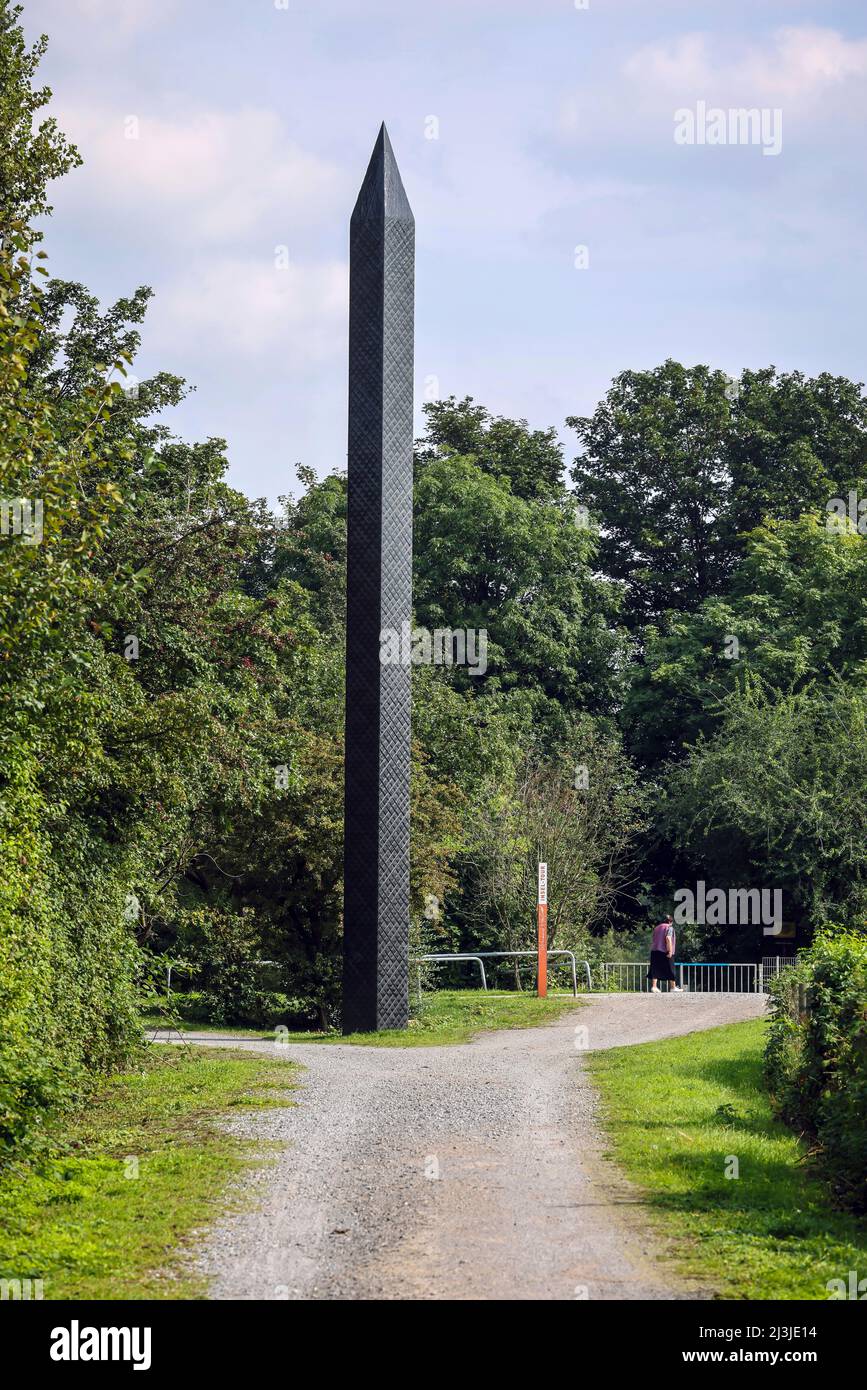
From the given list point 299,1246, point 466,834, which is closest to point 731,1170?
point 299,1246

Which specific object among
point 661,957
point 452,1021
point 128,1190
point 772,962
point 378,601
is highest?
point 378,601

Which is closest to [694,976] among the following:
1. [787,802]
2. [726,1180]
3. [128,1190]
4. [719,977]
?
[719,977]

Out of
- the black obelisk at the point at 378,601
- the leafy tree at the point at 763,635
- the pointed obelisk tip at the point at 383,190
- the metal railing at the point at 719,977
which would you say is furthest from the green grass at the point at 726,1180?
the leafy tree at the point at 763,635

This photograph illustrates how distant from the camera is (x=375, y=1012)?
20.0 m

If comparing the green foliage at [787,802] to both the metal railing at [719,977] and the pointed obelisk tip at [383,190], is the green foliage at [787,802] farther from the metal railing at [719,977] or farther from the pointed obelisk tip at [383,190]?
the pointed obelisk tip at [383,190]

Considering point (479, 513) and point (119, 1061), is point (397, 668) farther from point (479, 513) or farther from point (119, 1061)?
point (479, 513)

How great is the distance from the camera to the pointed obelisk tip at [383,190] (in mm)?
20500

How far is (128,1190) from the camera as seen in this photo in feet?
30.8

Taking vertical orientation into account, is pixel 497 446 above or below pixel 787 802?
above

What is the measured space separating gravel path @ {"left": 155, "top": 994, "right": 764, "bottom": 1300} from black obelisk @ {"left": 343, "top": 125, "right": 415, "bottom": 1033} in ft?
12.1

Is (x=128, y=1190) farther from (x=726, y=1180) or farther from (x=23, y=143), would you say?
(x=23, y=143)

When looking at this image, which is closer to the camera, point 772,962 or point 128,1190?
point 128,1190

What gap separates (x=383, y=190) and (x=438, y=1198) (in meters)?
15.2

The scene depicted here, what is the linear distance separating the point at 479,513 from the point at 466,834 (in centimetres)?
1516
